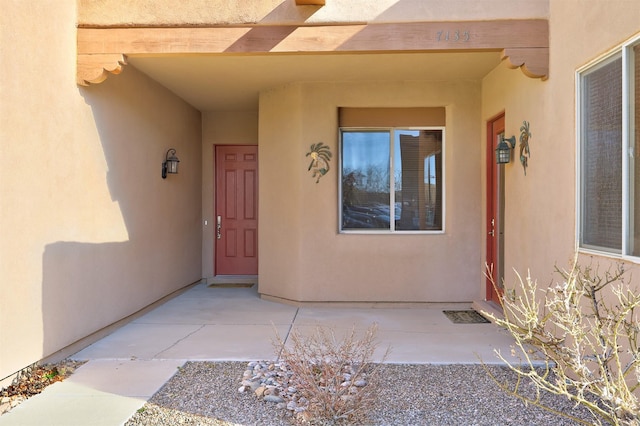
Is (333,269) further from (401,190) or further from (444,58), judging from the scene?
(444,58)

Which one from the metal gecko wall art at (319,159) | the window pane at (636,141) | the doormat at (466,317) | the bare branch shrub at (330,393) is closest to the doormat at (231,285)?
the metal gecko wall art at (319,159)

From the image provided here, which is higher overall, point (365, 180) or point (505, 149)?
point (505, 149)

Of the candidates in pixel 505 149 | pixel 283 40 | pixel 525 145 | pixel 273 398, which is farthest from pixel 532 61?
pixel 273 398

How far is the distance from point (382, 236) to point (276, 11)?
3.18m

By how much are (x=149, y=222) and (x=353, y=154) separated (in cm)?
286

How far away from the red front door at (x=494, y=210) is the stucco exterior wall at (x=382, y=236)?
20 cm

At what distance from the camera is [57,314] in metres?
4.23

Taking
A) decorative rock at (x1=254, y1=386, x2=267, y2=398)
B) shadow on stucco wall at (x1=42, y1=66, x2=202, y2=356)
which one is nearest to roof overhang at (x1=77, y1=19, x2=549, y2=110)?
shadow on stucco wall at (x1=42, y1=66, x2=202, y2=356)

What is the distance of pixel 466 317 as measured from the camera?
596 cm

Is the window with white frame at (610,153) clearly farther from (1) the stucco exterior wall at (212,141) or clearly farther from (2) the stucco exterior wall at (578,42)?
(1) the stucco exterior wall at (212,141)

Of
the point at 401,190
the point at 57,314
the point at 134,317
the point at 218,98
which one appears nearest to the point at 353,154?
the point at 401,190

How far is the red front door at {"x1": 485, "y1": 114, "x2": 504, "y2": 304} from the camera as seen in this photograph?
5.95 metres

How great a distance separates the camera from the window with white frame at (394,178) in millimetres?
6551

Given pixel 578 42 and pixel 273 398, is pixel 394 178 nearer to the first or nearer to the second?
pixel 578 42
